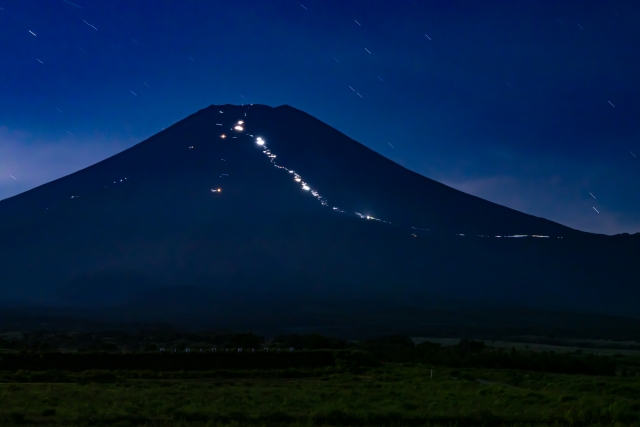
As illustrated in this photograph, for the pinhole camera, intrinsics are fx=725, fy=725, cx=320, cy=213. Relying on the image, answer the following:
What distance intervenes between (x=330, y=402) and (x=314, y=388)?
3.90 metres

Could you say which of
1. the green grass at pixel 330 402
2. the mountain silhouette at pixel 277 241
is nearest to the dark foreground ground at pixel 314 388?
the green grass at pixel 330 402

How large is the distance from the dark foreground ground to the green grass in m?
0.03

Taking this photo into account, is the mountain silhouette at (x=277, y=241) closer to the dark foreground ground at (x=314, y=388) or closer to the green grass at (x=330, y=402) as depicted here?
the dark foreground ground at (x=314, y=388)

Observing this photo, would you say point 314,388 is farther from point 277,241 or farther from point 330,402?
point 277,241

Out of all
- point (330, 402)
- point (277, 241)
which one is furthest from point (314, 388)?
point (277, 241)

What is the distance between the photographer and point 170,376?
73.2 ft

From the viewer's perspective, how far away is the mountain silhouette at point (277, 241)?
62562mm

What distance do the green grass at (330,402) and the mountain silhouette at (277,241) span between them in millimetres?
35486

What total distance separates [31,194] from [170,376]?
212 ft

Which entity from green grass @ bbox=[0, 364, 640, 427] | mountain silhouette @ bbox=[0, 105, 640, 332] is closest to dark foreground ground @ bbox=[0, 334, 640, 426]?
green grass @ bbox=[0, 364, 640, 427]

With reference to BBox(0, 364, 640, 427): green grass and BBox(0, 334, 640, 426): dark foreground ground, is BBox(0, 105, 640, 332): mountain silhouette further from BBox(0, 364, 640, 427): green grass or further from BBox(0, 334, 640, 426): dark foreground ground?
BBox(0, 364, 640, 427): green grass

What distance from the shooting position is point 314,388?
17719 mm

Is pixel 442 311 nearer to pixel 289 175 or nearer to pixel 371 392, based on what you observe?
pixel 289 175

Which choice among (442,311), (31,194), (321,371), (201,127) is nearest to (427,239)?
(442,311)
